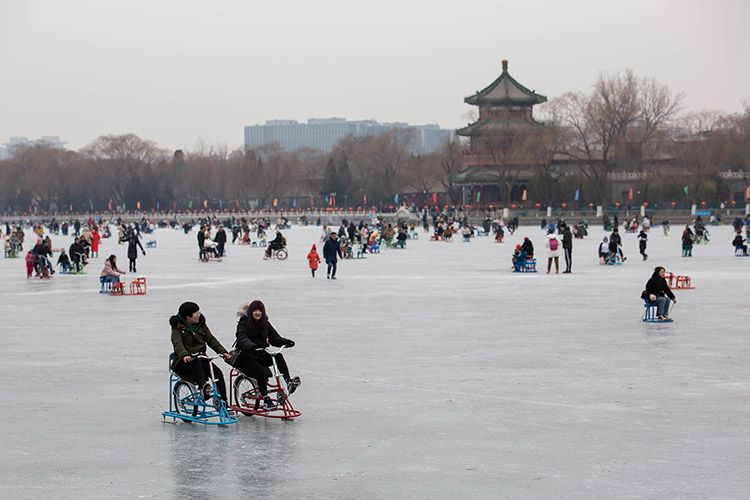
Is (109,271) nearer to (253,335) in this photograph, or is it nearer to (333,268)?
(333,268)

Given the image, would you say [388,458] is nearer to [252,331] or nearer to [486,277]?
[252,331]

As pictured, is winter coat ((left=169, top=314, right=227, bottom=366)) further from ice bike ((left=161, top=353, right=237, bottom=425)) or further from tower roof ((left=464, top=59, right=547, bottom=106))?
tower roof ((left=464, top=59, right=547, bottom=106))

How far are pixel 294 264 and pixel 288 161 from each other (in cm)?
11531

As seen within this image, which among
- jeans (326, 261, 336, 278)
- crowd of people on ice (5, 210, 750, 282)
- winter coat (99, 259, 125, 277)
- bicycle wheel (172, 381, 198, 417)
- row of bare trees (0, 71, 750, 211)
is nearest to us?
bicycle wheel (172, 381, 198, 417)

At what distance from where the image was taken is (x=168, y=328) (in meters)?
17.7

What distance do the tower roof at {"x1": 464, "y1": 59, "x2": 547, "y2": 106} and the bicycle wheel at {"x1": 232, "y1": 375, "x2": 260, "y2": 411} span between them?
88837 millimetres

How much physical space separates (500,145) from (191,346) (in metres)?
84.0

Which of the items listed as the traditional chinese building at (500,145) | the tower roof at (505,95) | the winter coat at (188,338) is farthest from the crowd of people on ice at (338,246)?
the tower roof at (505,95)

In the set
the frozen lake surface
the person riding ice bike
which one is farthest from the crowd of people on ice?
the frozen lake surface

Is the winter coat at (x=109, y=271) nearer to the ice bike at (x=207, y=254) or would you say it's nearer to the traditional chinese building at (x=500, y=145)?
the ice bike at (x=207, y=254)

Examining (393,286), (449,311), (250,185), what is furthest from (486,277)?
(250,185)

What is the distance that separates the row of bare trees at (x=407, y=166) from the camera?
8294cm

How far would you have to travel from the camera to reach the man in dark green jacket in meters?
10.1

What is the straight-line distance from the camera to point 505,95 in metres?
98.4
